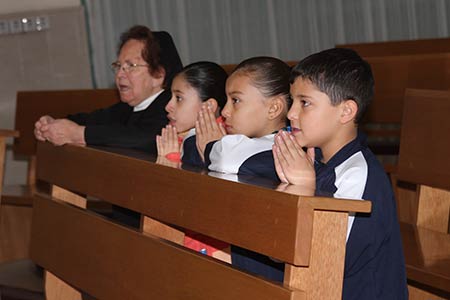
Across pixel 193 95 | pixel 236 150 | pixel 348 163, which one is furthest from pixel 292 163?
pixel 193 95

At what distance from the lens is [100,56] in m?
7.89

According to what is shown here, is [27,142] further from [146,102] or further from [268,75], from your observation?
[268,75]

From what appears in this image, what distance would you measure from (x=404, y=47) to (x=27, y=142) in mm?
2568

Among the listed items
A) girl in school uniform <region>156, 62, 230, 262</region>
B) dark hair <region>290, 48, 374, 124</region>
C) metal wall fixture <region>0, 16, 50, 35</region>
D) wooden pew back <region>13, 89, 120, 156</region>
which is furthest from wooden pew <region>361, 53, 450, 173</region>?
metal wall fixture <region>0, 16, 50, 35</region>

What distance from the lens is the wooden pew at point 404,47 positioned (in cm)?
608

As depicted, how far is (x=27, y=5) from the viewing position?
7816 millimetres

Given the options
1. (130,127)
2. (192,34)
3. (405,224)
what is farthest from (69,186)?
(192,34)

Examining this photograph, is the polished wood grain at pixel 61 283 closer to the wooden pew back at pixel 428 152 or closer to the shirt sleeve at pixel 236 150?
the shirt sleeve at pixel 236 150

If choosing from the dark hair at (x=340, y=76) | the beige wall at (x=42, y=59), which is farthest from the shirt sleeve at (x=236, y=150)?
the beige wall at (x=42, y=59)

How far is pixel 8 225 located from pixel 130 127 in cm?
218

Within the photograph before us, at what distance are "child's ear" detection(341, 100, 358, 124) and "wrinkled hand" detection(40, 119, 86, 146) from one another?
1708 mm

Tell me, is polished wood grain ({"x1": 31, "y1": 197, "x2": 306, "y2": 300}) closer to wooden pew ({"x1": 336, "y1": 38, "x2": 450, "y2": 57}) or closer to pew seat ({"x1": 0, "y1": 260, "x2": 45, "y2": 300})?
pew seat ({"x1": 0, "y1": 260, "x2": 45, "y2": 300})

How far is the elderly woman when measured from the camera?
4.28 meters

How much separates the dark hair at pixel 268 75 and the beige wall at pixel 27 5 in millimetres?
4862
